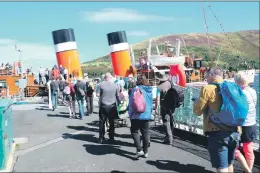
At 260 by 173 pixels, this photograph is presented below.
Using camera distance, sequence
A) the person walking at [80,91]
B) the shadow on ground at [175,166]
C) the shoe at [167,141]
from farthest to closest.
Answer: the person walking at [80,91], the shoe at [167,141], the shadow on ground at [175,166]

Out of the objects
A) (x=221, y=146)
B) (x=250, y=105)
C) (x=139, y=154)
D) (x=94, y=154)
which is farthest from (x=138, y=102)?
(x=221, y=146)

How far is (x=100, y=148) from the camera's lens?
25.8 ft

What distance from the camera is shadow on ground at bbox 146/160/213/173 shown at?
613cm

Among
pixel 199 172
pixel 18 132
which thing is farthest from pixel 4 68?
pixel 199 172

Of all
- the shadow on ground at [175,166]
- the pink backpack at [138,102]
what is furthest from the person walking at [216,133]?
the pink backpack at [138,102]

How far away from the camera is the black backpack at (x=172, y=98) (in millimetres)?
8055

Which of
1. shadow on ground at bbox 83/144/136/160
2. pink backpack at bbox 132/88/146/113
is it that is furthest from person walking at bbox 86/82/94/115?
pink backpack at bbox 132/88/146/113

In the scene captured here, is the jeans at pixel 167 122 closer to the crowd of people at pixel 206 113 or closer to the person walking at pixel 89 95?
the crowd of people at pixel 206 113

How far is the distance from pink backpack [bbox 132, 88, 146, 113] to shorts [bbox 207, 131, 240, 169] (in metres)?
2.24

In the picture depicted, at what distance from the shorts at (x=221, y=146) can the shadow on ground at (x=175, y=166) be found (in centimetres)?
153

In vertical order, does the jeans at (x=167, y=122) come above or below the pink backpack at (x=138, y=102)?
below

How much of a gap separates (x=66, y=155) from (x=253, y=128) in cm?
373

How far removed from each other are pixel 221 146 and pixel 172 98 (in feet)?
11.7

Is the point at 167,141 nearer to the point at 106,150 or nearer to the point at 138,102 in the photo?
the point at 106,150
